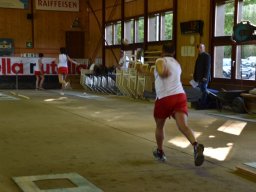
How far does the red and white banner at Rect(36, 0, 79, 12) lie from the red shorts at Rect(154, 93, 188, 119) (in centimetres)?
1881

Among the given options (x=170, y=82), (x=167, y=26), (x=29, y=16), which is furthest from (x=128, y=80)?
(x=29, y=16)

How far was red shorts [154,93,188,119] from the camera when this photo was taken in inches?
203

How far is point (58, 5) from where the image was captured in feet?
76.2

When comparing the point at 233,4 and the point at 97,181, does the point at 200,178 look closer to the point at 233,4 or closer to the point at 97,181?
the point at 97,181

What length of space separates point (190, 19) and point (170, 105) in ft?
30.3

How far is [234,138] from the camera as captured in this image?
7.04m

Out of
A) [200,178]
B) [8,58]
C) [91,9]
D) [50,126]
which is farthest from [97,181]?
[91,9]

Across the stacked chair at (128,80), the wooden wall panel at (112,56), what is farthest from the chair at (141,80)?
the wooden wall panel at (112,56)

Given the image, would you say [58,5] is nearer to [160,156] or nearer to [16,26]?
[16,26]

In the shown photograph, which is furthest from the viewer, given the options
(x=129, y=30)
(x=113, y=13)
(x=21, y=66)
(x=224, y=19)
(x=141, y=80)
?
(x=113, y=13)

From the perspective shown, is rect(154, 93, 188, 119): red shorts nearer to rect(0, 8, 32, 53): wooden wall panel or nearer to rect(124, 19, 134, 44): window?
rect(124, 19, 134, 44): window

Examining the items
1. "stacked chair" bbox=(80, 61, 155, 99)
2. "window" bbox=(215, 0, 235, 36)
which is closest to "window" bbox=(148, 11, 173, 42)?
"stacked chair" bbox=(80, 61, 155, 99)

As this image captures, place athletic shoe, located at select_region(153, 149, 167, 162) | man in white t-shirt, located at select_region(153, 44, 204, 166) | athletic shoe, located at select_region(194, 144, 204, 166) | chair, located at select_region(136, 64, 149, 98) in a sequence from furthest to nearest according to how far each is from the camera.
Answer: chair, located at select_region(136, 64, 149, 98) → athletic shoe, located at select_region(153, 149, 167, 162) → man in white t-shirt, located at select_region(153, 44, 204, 166) → athletic shoe, located at select_region(194, 144, 204, 166)

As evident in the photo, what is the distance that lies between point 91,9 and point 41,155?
1768cm
